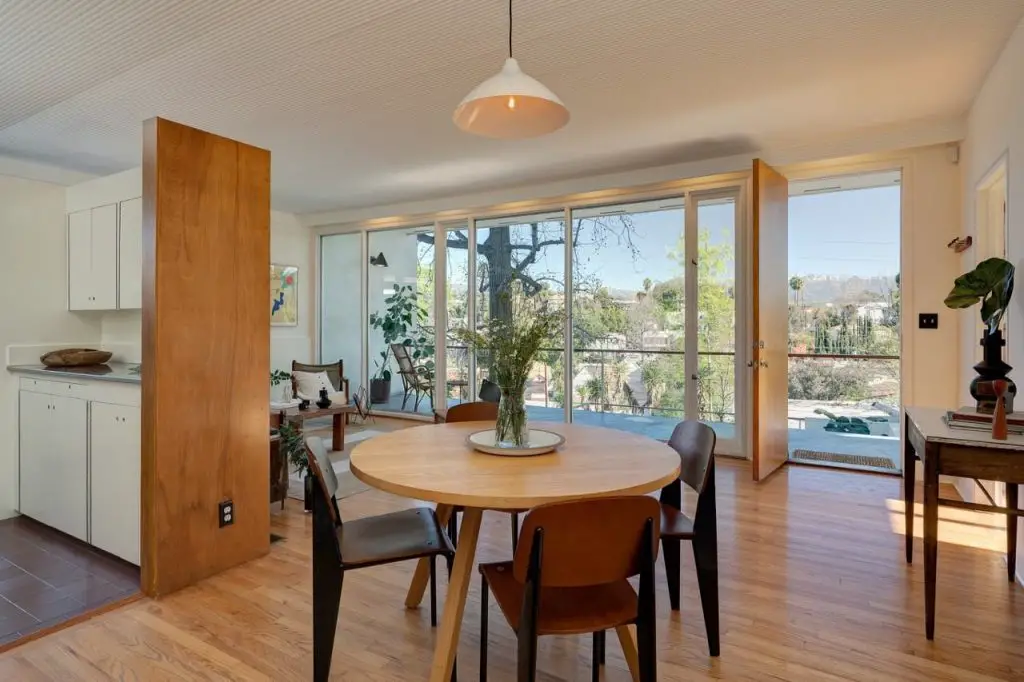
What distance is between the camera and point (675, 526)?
6.57 ft

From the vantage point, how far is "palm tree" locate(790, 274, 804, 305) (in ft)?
19.7

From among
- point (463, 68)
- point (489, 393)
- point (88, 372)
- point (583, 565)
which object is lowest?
point (583, 565)

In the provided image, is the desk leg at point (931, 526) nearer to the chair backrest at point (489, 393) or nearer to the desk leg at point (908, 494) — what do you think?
the desk leg at point (908, 494)

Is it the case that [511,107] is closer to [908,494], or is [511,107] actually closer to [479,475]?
[479,475]

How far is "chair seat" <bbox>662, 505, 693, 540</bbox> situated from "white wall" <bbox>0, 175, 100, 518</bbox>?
13.1 ft

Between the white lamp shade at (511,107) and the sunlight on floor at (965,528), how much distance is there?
2.93 m

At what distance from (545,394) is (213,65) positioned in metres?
3.93

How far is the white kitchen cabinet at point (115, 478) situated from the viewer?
2.69 metres

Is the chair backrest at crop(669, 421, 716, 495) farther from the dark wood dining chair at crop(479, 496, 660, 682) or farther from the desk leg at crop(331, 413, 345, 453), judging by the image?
the desk leg at crop(331, 413, 345, 453)

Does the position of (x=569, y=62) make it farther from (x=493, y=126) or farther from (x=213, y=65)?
(x=213, y=65)

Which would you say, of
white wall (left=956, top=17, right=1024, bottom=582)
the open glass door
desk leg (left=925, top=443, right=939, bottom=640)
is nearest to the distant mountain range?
the open glass door

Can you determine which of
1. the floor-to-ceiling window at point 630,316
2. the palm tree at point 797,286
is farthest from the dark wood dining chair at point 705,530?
the palm tree at point 797,286

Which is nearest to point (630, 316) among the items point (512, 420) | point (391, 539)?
point (512, 420)

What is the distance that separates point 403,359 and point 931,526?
5.44 meters
